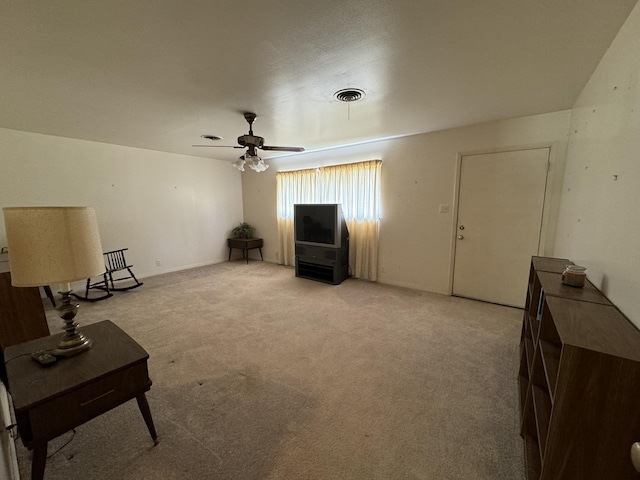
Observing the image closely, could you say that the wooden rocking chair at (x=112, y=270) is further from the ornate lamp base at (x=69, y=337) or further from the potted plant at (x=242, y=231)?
the ornate lamp base at (x=69, y=337)

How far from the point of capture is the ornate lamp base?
4.17 feet

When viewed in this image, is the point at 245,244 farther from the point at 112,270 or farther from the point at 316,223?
the point at 112,270

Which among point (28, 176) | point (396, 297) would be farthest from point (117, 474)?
point (28, 176)

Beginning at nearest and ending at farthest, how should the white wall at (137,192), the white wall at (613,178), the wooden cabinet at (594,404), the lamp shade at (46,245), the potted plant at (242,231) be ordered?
the wooden cabinet at (594,404), the lamp shade at (46,245), the white wall at (613,178), the white wall at (137,192), the potted plant at (242,231)

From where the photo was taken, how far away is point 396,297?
3.66 meters

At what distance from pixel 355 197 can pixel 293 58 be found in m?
2.77

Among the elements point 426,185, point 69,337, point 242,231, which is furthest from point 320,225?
point 69,337

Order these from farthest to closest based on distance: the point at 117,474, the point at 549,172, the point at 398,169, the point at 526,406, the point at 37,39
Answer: the point at 398,169, the point at 549,172, the point at 37,39, the point at 526,406, the point at 117,474

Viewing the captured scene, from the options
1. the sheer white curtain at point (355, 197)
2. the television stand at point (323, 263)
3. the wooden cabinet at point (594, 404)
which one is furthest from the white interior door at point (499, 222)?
the wooden cabinet at point (594, 404)

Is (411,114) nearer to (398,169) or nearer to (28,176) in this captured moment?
(398,169)

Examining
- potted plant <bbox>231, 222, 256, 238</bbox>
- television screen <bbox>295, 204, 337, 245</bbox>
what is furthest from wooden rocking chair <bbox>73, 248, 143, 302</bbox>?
television screen <bbox>295, 204, 337, 245</bbox>

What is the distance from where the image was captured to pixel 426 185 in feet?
12.3

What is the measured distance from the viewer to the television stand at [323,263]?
4.25 metres

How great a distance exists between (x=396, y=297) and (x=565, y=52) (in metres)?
2.90
